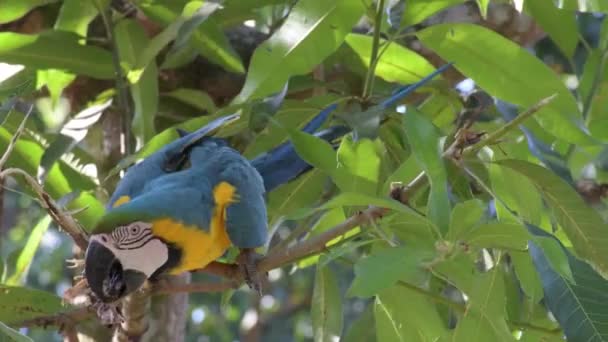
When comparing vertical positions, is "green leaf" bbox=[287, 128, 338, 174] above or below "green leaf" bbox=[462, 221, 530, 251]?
below

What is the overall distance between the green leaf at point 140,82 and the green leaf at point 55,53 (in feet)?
0.11

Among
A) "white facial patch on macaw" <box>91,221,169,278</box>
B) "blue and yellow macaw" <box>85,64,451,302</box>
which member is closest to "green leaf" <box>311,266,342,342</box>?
"blue and yellow macaw" <box>85,64,451,302</box>

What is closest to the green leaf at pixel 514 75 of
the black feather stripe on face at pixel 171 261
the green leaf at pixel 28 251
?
the black feather stripe on face at pixel 171 261

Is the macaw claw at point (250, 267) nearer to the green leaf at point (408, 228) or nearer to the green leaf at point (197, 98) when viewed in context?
the green leaf at point (408, 228)

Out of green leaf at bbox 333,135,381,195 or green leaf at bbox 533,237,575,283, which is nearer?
green leaf at bbox 533,237,575,283

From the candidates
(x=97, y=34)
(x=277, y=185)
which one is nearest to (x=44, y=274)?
(x=97, y=34)

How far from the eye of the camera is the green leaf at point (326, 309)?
1.17 m

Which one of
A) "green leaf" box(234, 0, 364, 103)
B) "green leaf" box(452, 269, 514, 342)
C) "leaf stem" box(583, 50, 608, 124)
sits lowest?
"green leaf" box(452, 269, 514, 342)

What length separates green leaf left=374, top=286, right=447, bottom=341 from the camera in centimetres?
103

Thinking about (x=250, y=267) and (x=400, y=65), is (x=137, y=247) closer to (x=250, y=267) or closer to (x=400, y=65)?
(x=250, y=267)

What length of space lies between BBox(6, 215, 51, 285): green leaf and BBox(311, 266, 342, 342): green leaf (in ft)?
Result: 1.16

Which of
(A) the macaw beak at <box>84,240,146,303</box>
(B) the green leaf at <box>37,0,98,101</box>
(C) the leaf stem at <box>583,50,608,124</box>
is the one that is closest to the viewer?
(A) the macaw beak at <box>84,240,146,303</box>

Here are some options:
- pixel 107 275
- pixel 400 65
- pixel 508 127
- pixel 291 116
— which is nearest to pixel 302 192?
pixel 291 116

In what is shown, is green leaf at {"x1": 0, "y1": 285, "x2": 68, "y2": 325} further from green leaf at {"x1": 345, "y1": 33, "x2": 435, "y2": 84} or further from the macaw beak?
green leaf at {"x1": 345, "y1": 33, "x2": 435, "y2": 84}
